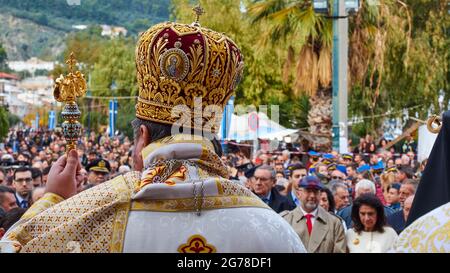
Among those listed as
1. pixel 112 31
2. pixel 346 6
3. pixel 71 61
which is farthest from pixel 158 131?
pixel 112 31

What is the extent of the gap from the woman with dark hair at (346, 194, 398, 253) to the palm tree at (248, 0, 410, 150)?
1568cm

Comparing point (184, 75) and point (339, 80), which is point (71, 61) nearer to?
point (184, 75)

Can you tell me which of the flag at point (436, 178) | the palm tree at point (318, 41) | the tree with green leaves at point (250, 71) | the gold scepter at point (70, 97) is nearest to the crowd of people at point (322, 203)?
the gold scepter at point (70, 97)

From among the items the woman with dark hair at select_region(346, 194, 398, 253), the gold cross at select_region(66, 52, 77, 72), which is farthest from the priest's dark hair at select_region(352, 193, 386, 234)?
the gold cross at select_region(66, 52, 77, 72)

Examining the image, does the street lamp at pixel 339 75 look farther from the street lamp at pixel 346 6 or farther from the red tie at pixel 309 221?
the red tie at pixel 309 221

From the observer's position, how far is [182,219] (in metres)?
3.70

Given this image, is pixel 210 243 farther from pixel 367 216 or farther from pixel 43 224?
pixel 367 216

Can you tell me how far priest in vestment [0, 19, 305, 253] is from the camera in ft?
12.1

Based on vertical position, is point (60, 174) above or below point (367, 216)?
above

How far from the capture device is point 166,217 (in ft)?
12.1

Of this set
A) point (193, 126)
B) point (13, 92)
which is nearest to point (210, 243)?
point (193, 126)

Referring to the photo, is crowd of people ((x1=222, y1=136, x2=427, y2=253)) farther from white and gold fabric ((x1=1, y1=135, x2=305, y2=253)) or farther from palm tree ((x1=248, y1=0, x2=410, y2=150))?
palm tree ((x1=248, y1=0, x2=410, y2=150))
